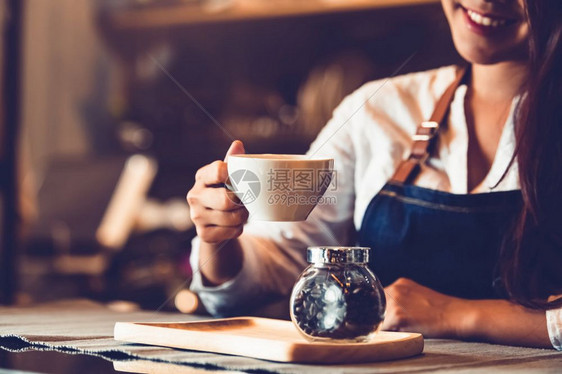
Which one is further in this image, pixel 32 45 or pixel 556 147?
pixel 32 45

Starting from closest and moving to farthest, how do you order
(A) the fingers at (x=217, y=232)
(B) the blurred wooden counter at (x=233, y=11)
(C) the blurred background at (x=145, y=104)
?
(A) the fingers at (x=217, y=232) → (C) the blurred background at (x=145, y=104) → (B) the blurred wooden counter at (x=233, y=11)

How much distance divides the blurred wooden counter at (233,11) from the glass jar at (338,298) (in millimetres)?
2140

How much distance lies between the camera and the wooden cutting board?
3.01 feet

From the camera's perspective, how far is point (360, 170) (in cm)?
164

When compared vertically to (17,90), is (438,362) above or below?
below

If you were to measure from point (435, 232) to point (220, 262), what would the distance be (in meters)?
0.38

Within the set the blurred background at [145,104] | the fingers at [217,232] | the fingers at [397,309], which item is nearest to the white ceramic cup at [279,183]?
the fingers at [217,232]

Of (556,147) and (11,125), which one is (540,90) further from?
(11,125)

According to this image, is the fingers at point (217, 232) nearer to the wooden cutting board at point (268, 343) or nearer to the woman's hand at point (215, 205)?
the woman's hand at point (215, 205)

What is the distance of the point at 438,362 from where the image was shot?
972mm

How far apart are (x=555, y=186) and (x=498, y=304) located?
0.73ft

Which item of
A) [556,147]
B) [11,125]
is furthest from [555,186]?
[11,125]

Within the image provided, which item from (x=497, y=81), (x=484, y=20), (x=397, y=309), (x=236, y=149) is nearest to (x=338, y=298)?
(x=236, y=149)

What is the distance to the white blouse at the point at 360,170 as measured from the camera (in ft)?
4.85
